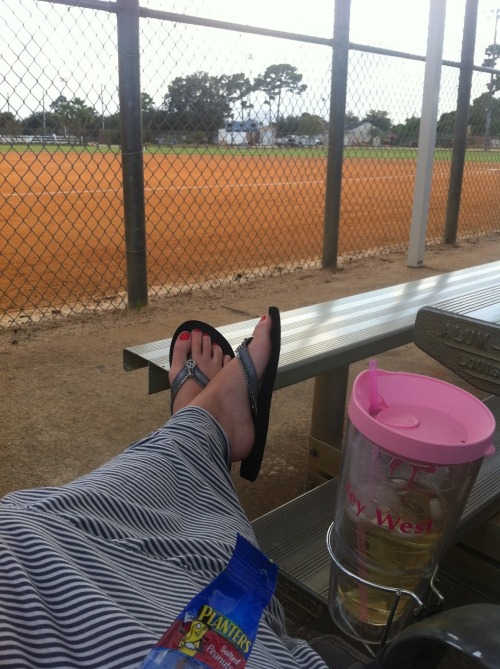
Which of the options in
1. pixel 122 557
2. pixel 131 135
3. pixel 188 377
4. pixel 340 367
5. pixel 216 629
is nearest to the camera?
pixel 216 629

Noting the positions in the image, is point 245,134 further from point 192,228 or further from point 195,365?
point 195,365

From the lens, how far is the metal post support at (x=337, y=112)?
4.64 metres

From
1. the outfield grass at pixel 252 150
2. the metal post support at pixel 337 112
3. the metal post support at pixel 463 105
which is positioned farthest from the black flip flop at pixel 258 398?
the metal post support at pixel 463 105

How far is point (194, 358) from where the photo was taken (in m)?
1.90

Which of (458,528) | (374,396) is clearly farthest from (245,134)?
(374,396)

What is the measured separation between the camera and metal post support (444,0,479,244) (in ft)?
18.4

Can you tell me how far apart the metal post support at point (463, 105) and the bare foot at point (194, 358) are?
4.73 metres

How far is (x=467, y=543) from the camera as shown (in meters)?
1.70

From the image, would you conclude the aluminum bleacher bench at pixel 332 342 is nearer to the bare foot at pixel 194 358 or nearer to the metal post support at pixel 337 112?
the bare foot at pixel 194 358

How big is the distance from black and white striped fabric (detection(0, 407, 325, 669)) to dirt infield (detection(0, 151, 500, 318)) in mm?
3510

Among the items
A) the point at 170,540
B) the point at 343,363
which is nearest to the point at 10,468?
the point at 343,363

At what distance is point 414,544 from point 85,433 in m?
1.68

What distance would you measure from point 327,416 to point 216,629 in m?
1.56

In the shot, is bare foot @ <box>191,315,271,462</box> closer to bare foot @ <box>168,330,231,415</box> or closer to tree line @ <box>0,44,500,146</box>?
bare foot @ <box>168,330,231,415</box>
